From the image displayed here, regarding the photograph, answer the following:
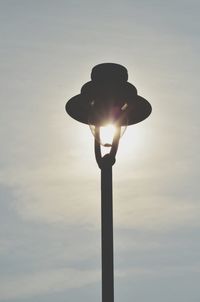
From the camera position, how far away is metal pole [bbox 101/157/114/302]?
21.6 ft

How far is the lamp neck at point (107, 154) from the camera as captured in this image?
7.16 meters

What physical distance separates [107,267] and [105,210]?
68cm

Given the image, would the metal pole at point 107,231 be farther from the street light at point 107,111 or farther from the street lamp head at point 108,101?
the street lamp head at point 108,101

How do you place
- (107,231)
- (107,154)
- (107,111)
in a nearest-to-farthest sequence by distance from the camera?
(107,231) < (107,154) < (107,111)

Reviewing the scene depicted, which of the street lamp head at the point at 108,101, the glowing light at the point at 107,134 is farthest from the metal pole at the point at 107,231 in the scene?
the street lamp head at the point at 108,101

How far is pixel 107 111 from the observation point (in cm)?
737

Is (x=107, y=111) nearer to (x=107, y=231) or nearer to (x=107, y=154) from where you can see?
(x=107, y=154)

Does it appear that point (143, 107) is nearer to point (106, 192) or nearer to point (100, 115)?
point (100, 115)

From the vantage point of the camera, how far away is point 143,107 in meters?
7.74

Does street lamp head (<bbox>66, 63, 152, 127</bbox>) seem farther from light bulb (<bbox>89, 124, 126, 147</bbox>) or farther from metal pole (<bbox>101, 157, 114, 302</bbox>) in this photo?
metal pole (<bbox>101, 157, 114, 302</bbox>)

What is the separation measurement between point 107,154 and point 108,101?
69 cm

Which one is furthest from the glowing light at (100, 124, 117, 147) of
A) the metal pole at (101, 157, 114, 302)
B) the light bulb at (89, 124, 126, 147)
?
the metal pole at (101, 157, 114, 302)

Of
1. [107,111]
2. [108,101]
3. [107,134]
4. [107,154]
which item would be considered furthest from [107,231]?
[108,101]

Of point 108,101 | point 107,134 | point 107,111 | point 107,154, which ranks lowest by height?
point 107,154
